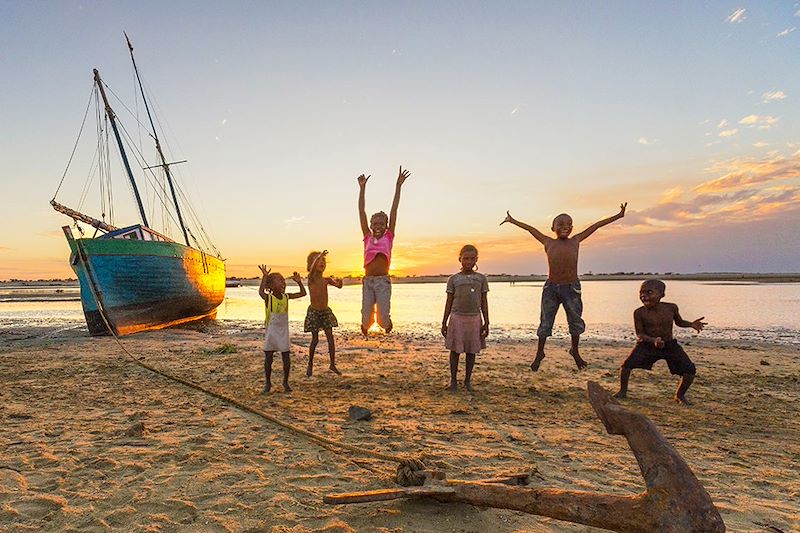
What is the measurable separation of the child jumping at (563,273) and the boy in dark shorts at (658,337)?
109cm

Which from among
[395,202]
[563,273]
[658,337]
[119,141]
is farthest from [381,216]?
[119,141]

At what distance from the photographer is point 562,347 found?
1168 cm

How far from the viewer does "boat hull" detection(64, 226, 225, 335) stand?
14.6 m

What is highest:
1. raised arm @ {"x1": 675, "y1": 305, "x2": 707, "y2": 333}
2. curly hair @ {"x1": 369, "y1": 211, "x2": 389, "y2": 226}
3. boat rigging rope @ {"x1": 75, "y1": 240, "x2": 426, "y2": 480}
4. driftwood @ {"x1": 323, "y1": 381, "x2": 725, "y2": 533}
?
curly hair @ {"x1": 369, "y1": 211, "x2": 389, "y2": 226}

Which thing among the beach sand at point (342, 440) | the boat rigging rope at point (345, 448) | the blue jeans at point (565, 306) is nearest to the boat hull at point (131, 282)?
the beach sand at point (342, 440)

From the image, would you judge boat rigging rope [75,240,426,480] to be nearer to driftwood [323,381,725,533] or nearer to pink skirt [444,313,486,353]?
driftwood [323,381,725,533]

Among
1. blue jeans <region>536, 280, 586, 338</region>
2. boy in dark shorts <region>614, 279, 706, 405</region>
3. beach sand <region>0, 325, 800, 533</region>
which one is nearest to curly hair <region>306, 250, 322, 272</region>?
beach sand <region>0, 325, 800, 533</region>

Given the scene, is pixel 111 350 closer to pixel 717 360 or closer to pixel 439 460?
pixel 439 460

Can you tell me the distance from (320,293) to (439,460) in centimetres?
428

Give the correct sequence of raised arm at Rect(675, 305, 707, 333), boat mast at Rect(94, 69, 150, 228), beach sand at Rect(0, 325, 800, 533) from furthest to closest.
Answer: boat mast at Rect(94, 69, 150, 228) < raised arm at Rect(675, 305, 707, 333) < beach sand at Rect(0, 325, 800, 533)

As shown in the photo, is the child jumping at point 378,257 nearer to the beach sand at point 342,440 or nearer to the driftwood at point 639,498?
the beach sand at point 342,440

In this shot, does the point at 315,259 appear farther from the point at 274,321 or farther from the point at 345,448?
the point at 345,448

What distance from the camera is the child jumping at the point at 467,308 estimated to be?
6254 millimetres

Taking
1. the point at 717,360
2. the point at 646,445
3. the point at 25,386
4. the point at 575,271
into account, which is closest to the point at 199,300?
the point at 25,386
